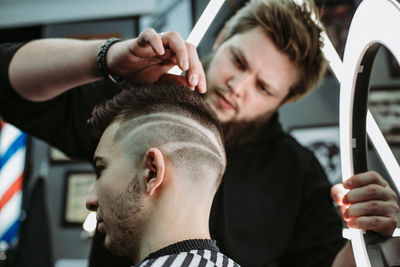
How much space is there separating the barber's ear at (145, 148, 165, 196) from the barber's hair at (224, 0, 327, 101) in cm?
86

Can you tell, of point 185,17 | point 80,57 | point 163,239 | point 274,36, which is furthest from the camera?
point 185,17

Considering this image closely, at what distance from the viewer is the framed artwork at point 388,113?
105 inches

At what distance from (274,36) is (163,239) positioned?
99cm

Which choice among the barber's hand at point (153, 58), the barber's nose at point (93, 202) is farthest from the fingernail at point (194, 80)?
the barber's nose at point (93, 202)

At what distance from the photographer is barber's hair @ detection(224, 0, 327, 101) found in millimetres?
1500

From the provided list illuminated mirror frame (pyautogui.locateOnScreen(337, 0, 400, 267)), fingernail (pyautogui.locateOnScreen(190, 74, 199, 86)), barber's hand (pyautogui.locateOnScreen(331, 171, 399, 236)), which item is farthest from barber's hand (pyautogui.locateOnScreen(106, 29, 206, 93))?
barber's hand (pyautogui.locateOnScreen(331, 171, 399, 236))

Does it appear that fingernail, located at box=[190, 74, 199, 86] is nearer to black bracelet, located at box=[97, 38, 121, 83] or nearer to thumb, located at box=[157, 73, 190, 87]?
thumb, located at box=[157, 73, 190, 87]

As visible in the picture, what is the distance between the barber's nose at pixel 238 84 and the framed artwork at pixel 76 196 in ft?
6.74

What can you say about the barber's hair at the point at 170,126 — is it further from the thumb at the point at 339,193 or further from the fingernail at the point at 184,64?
the thumb at the point at 339,193

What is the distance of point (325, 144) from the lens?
2770mm

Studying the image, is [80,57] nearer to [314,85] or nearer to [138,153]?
[138,153]

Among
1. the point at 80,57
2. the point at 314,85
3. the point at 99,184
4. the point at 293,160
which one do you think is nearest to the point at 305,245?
the point at 293,160

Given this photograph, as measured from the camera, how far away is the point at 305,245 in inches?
62.9

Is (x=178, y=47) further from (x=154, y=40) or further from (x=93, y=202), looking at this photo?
(x=93, y=202)
